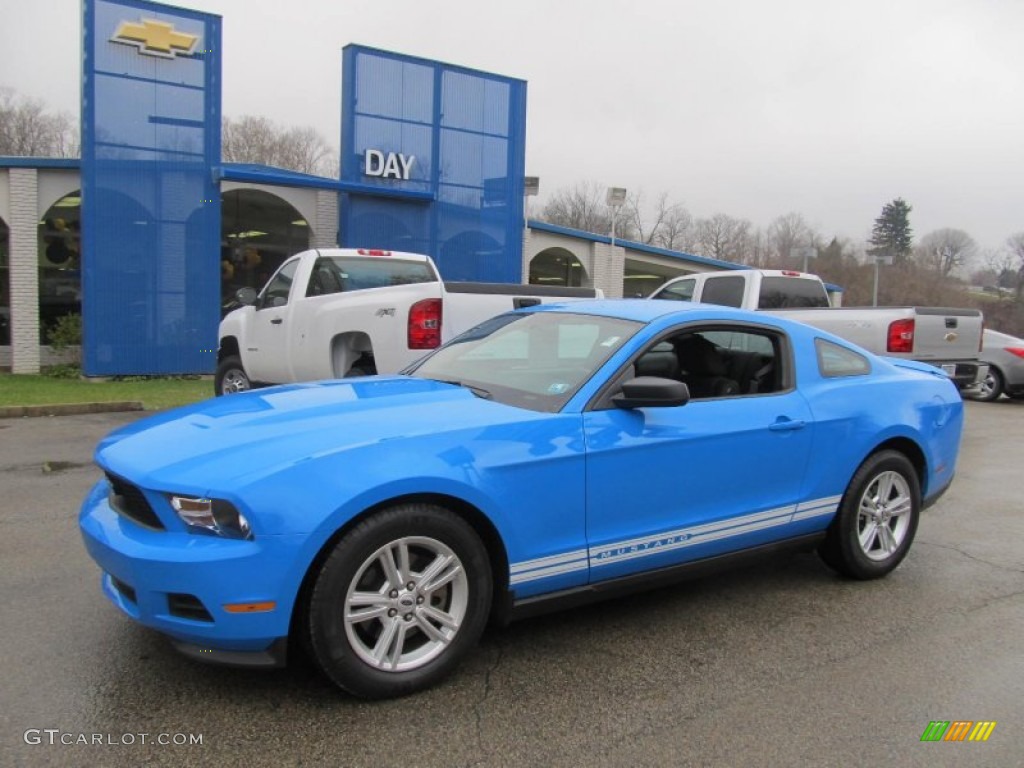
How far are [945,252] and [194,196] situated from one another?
71.8 meters

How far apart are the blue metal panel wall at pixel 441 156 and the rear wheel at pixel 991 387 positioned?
395 inches

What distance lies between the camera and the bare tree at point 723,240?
71500 mm

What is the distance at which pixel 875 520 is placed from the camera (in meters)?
4.38

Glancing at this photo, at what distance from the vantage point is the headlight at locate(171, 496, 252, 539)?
263 cm

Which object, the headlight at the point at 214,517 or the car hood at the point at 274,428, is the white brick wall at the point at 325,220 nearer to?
the car hood at the point at 274,428

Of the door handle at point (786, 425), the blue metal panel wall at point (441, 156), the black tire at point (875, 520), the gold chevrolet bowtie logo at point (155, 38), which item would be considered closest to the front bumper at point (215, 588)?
the door handle at point (786, 425)

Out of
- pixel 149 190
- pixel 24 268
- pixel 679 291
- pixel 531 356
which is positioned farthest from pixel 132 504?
pixel 24 268

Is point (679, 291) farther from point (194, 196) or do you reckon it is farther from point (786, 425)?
point (194, 196)

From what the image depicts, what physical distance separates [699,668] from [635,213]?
6645cm

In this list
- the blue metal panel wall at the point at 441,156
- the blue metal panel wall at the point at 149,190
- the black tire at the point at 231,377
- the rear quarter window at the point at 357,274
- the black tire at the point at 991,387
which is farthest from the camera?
the blue metal panel wall at the point at 441,156

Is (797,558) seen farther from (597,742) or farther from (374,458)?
(374,458)

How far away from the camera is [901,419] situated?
14.5 ft

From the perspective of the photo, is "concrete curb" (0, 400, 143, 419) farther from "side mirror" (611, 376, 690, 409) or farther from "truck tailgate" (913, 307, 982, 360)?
"truck tailgate" (913, 307, 982, 360)

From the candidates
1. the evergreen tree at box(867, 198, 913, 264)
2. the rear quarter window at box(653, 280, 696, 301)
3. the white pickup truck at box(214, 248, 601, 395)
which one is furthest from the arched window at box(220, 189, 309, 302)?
the evergreen tree at box(867, 198, 913, 264)
